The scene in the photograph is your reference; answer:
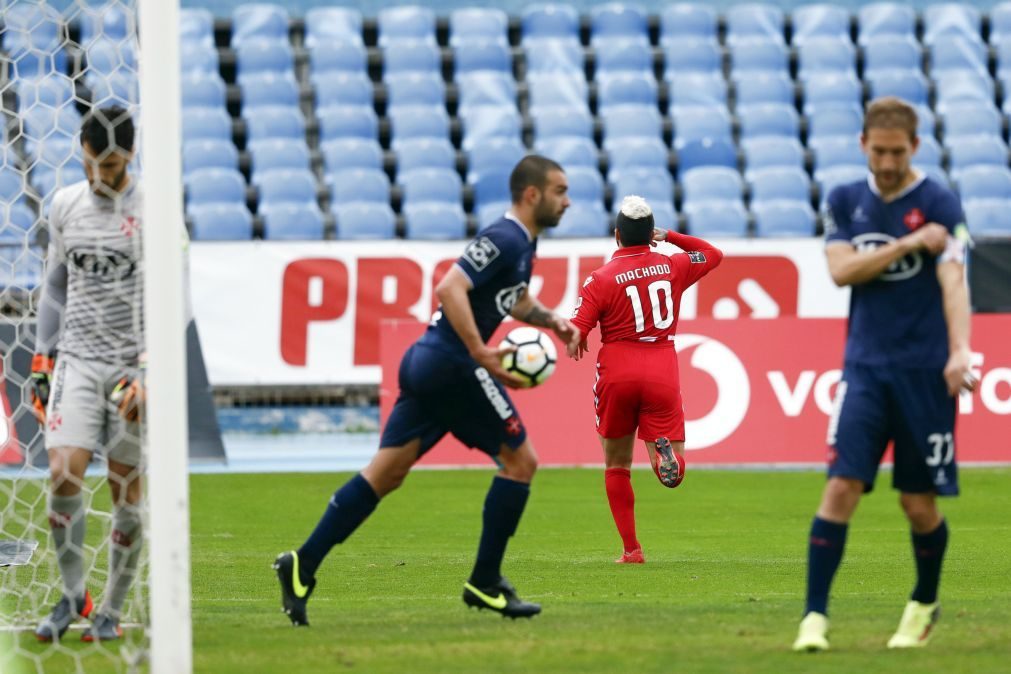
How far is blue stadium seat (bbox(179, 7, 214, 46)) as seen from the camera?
21.9 m

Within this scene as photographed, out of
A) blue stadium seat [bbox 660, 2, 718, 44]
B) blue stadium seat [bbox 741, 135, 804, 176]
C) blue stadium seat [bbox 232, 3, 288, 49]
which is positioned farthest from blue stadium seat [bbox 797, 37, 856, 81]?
blue stadium seat [bbox 232, 3, 288, 49]

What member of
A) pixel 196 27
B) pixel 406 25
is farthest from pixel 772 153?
pixel 196 27

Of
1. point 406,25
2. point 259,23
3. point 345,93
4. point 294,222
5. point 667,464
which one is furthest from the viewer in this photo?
point 406,25

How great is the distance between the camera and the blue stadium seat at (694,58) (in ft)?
73.4

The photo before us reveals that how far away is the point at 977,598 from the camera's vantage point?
7.37m

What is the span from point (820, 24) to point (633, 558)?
15515 mm

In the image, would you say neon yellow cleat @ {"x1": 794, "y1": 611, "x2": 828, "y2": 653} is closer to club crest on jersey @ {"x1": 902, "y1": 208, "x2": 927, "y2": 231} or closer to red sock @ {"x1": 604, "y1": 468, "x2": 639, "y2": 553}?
club crest on jersey @ {"x1": 902, "y1": 208, "x2": 927, "y2": 231}

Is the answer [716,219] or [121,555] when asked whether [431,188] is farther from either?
[121,555]

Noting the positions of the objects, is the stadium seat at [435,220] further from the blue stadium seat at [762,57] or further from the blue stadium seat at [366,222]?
the blue stadium seat at [762,57]

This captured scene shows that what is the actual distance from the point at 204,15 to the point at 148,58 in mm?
17951

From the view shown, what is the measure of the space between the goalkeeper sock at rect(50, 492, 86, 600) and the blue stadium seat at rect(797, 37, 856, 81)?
17.6 metres

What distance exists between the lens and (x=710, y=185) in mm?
20578

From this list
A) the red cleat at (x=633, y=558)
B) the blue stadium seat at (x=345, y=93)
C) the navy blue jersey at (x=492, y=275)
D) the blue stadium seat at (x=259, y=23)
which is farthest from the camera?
the blue stadium seat at (x=259, y=23)

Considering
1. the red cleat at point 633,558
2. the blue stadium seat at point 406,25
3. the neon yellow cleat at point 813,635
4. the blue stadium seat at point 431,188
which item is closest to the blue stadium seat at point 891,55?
the blue stadium seat at point 406,25
